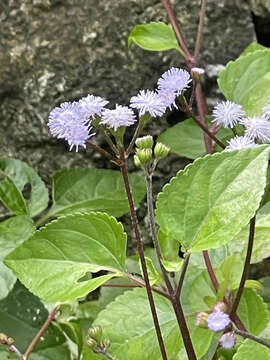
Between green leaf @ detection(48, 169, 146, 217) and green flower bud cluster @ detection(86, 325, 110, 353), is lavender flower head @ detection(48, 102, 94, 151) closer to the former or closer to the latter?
green flower bud cluster @ detection(86, 325, 110, 353)

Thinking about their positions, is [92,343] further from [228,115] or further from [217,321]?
[228,115]

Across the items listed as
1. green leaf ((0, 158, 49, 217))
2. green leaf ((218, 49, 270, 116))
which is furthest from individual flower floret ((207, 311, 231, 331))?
green leaf ((0, 158, 49, 217))

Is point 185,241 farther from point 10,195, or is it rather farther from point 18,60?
point 18,60

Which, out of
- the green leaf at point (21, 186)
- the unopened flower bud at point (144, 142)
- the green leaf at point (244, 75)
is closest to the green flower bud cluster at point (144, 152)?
the unopened flower bud at point (144, 142)

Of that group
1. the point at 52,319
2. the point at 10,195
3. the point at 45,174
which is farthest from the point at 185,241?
the point at 45,174

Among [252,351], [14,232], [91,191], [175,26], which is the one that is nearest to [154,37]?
[175,26]

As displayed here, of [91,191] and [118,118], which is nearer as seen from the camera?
[118,118]

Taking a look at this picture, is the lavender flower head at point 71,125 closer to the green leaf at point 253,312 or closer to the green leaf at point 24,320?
the green leaf at point 253,312
